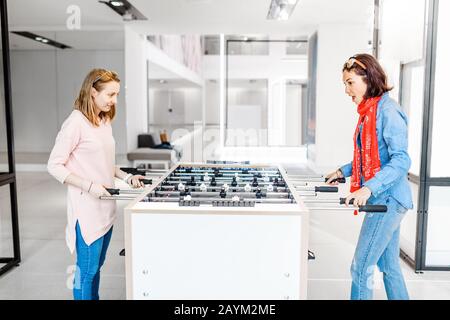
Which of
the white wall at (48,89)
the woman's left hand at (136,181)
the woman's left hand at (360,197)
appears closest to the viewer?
the woman's left hand at (360,197)

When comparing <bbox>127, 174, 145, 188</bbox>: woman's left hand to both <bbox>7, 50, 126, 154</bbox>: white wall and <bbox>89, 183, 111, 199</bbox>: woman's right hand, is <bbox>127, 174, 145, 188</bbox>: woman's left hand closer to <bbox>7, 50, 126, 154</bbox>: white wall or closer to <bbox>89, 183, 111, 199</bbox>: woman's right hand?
<bbox>89, 183, 111, 199</bbox>: woman's right hand

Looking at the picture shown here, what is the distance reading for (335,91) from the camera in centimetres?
808

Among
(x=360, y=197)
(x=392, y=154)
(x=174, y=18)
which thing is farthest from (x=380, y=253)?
(x=174, y=18)

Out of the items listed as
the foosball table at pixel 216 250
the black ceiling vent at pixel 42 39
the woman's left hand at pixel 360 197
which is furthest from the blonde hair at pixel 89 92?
the black ceiling vent at pixel 42 39

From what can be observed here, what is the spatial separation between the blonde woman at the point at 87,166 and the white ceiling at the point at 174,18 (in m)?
4.53

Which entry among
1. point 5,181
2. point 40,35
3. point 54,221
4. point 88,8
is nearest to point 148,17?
point 88,8

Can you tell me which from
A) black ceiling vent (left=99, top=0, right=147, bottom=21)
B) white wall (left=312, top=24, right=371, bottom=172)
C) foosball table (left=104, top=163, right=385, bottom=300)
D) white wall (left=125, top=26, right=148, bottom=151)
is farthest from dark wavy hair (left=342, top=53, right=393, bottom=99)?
white wall (left=125, top=26, right=148, bottom=151)

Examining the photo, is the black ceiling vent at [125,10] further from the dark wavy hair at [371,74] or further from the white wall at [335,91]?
the dark wavy hair at [371,74]

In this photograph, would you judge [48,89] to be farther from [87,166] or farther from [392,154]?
[392,154]

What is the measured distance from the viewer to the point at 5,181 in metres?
3.36

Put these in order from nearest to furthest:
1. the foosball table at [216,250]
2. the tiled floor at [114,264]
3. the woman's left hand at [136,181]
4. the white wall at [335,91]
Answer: the foosball table at [216,250]
the woman's left hand at [136,181]
the tiled floor at [114,264]
the white wall at [335,91]

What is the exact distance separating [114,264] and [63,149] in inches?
64.6

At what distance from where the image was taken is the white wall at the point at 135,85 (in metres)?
8.39
